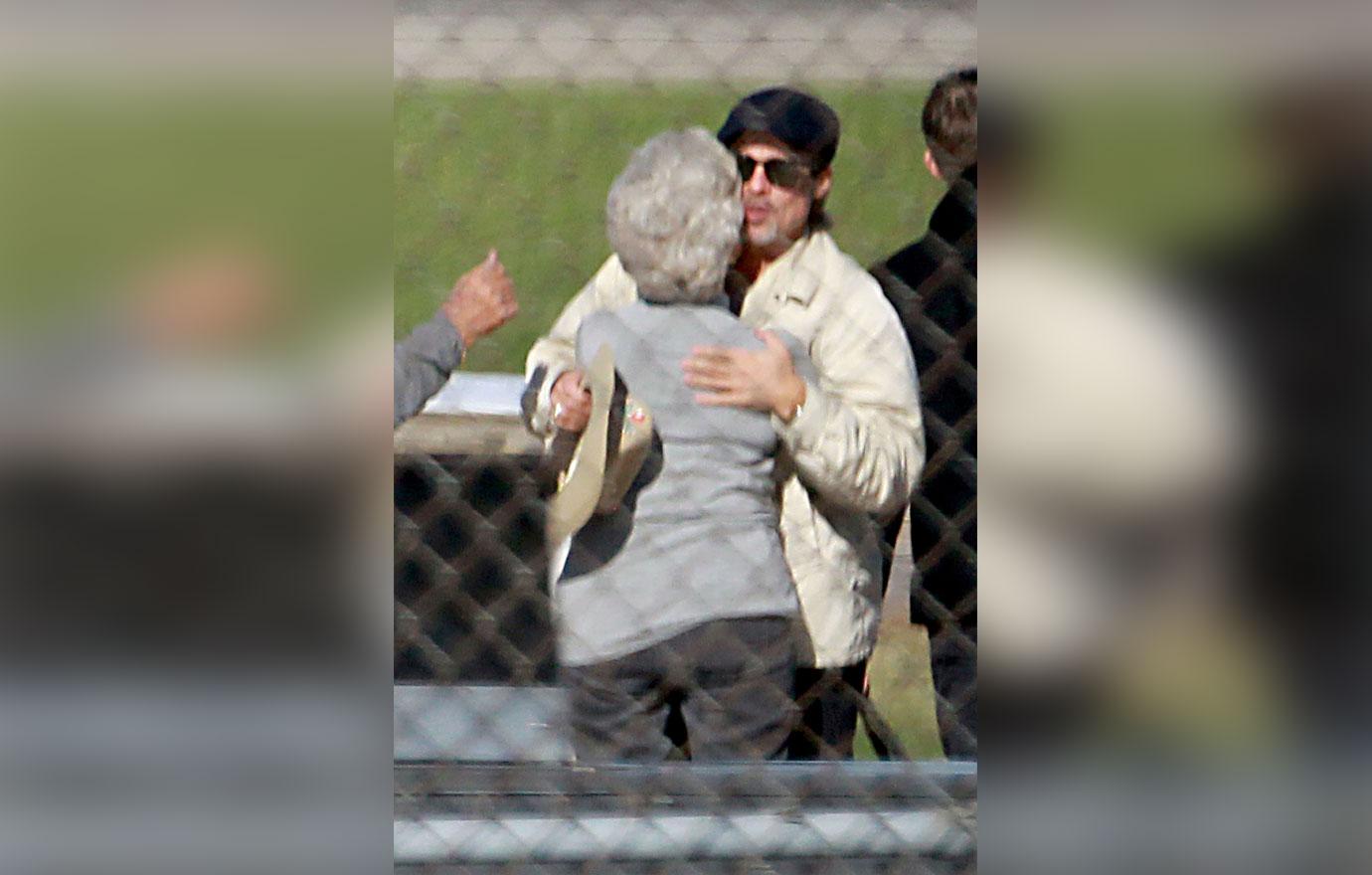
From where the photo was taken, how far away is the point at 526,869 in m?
1.40

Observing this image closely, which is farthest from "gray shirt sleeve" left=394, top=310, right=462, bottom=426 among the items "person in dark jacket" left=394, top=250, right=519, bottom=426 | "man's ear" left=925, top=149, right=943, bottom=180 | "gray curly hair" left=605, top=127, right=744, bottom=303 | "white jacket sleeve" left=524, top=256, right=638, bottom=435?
"man's ear" left=925, top=149, right=943, bottom=180

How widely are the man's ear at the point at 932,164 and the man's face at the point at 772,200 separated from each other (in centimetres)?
10

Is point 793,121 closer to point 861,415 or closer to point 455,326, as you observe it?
point 861,415

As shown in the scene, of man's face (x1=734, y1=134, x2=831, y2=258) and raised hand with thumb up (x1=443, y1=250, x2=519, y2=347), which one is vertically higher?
man's face (x1=734, y1=134, x2=831, y2=258)

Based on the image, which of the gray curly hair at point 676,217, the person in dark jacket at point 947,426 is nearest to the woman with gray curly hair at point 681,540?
the gray curly hair at point 676,217

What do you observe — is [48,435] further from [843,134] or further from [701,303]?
[843,134]

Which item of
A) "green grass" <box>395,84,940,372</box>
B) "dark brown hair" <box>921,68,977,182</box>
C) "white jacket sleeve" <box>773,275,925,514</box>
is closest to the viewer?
"green grass" <box>395,84,940,372</box>

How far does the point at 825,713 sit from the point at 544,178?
573 millimetres

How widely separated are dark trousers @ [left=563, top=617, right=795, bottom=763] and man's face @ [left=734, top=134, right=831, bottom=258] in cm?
36

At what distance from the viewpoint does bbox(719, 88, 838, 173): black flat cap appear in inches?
57.8

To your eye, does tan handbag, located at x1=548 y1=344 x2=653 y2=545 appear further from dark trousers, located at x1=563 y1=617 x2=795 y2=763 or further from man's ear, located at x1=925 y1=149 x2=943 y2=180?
man's ear, located at x1=925 y1=149 x2=943 y2=180

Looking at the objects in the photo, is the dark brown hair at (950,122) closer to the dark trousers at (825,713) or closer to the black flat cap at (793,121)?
the black flat cap at (793,121)

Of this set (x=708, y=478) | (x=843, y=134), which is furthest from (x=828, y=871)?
(x=843, y=134)

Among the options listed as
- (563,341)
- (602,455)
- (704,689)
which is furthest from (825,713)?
(563,341)
